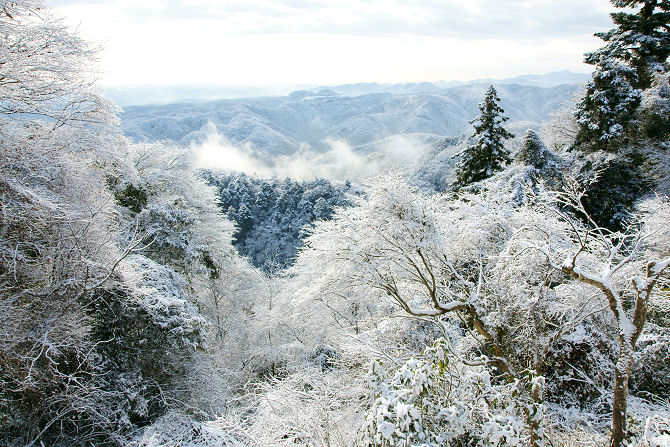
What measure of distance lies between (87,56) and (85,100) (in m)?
1.12

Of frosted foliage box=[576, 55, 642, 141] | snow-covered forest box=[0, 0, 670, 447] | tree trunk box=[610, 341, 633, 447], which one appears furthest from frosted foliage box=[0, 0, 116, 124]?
frosted foliage box=[576, 55, 642, 141]

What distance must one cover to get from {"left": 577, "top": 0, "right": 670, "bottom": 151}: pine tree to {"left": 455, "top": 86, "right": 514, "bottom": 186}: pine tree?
138 inches

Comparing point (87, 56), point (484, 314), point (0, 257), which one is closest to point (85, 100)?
point (87, 56)

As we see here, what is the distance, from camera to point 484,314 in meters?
7.52

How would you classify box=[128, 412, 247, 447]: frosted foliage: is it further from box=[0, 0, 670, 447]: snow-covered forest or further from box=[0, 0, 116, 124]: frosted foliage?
box=[0, 0, 116, 124]: frosted foliage

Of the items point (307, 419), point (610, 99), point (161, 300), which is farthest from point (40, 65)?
point (610, 99)

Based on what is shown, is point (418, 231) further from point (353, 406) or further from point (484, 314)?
point (353, 406)

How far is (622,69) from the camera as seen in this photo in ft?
50.3

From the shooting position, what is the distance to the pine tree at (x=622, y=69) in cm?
1523

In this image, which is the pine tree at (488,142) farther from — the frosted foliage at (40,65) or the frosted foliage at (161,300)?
the frosted foliage at (40,65)

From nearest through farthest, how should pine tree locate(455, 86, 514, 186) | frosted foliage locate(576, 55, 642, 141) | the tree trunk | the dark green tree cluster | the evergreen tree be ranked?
the tree trunk
frosted foliage locate(576, 55, 642, 141)
the evergreen tree
pine tree locate(455, 86, 514, 186)
the dark green tree cluster

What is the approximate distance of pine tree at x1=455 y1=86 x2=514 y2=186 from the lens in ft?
58.9

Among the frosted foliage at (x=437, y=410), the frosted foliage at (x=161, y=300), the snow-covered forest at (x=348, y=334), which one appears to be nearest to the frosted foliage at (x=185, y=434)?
the snow-covered forest at (x=348, y=334)

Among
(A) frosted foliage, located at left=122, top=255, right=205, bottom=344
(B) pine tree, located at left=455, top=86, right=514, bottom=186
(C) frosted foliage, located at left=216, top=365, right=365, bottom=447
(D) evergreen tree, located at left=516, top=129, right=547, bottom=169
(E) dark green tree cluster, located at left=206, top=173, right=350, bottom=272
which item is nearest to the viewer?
(C) frosted foliage, located at left=216, top=365, right=365, bottom=447
